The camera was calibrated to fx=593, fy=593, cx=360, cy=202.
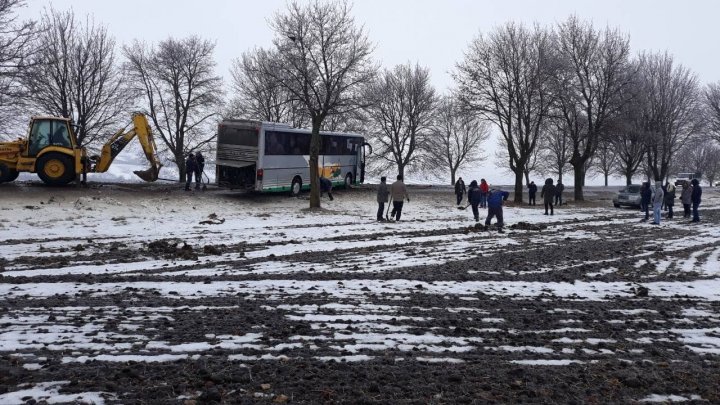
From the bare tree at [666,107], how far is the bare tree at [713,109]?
3453 millimetres

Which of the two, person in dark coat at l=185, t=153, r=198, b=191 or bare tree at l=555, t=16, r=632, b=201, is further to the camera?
bare tree at l=555, t=16, r=632, b=201

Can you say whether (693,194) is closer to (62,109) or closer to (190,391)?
(190,391)

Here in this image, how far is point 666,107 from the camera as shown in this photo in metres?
47.8

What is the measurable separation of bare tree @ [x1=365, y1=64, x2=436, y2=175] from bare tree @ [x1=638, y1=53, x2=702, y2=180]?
1957 centimetres

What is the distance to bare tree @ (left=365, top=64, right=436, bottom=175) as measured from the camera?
58.4 meters

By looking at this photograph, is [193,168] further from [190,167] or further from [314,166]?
[314,166]

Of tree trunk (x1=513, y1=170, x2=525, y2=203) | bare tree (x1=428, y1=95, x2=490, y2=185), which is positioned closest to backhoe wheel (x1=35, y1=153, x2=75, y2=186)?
tree trunk (x1=513, y1=170, x2=525, y2=203)

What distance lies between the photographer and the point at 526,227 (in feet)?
72.5

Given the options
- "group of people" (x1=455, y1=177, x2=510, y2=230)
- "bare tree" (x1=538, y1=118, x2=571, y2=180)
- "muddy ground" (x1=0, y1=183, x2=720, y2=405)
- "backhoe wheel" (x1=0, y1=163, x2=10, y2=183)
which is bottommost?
"muddy ground" (x1=0, y1=183, x2=720, y2=405)

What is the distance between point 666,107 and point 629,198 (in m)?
15.0

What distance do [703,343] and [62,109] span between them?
36.1 metres

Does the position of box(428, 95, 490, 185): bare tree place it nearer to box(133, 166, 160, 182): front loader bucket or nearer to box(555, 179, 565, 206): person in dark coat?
box(555, 179, 565, 206): person in dark coat

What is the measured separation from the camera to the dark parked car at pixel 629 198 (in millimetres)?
37119

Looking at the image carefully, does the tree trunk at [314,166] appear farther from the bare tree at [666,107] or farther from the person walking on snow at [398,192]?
the bare tree at [666,107]
